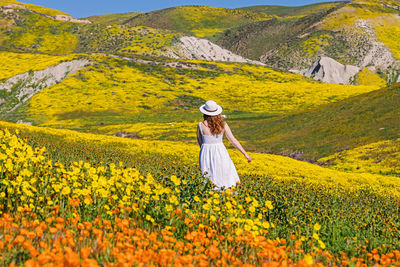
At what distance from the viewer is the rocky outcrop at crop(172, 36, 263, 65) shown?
14688 cm

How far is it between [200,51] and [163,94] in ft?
200

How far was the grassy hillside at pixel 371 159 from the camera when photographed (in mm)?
33594

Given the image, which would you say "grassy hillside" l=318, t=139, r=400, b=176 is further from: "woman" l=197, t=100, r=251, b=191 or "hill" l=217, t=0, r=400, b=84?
"hill" l=217, t=0, r=400, b=84

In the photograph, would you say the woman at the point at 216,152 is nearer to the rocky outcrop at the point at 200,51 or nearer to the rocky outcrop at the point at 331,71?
the rocky outcrop at the point at 200,51

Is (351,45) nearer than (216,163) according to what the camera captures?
No

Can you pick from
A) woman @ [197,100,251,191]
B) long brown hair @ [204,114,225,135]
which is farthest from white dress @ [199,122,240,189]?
long brown hair @ [204,114,225,135]

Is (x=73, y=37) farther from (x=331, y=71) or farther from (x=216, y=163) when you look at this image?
(x=216, y=163)

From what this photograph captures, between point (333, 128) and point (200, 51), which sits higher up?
point (200, 51)

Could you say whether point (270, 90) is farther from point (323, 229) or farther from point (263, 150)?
point (323, 229)

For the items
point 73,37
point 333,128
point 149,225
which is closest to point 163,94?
point 333,128

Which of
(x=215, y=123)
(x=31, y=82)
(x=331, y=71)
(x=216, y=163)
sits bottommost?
(x=331, y=71)

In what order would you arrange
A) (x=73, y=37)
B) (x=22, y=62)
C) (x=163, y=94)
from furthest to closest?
(x=73, y=37)
(x=22, y=62)
(x=163, y=94)

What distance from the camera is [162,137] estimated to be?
184 feet

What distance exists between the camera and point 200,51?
5955 inches
